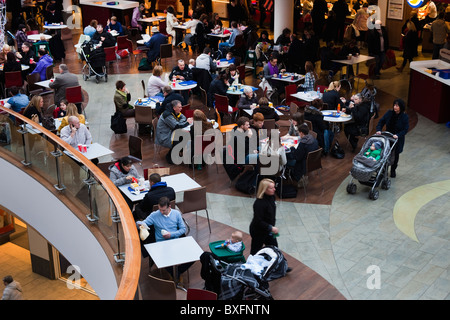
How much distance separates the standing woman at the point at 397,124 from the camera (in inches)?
444

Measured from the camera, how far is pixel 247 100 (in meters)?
13.2

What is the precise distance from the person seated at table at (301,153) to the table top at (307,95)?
2716mm

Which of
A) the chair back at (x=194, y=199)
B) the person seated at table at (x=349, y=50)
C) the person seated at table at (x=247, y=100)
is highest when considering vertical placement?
the person seated at table at (x=349, y=50)

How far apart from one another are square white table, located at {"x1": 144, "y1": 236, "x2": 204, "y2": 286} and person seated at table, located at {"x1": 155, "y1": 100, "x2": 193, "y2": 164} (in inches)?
158

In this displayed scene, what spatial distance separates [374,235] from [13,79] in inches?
389

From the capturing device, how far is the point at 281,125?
1288 centimetres

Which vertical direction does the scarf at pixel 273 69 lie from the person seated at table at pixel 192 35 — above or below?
below

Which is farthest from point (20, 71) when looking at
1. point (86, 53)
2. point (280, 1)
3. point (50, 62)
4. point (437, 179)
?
point (437, 179)

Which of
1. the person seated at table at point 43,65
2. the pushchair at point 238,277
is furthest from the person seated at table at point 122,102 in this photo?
the pushchair at point 238,277

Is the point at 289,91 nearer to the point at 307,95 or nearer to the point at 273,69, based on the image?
the point at 307,95

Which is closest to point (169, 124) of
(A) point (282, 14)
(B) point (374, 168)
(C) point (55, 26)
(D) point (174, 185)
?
(D) point (174, 185)

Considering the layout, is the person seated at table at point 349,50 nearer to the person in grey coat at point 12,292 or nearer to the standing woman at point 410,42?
the standing woman at point 410,42
